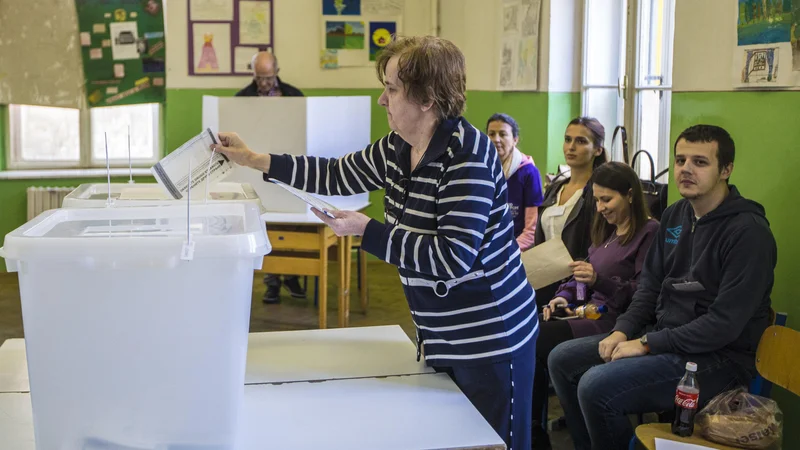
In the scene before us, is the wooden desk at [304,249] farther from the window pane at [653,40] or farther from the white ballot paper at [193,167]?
the white ballot paper at [193,167]

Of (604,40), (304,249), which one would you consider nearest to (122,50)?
(304,249)

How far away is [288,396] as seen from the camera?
1609 millimetres

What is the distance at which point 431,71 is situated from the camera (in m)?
1.60

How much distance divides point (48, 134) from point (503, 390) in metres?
5.60

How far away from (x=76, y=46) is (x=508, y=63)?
3.24 meters

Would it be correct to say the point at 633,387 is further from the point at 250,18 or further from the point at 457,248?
the point at 250,18

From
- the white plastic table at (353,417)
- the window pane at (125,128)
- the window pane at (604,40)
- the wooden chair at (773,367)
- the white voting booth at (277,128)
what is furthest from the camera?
the window pane at (125,128)

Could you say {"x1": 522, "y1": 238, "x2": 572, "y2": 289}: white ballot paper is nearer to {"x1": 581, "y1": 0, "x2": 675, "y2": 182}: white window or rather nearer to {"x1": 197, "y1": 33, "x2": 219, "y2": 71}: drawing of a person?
{"x1": 581, "y1": 0, "x2": 675, "y2": 182}: white window

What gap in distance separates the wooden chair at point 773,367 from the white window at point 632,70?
1830mm

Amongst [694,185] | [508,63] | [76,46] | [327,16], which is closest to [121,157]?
[76,46]

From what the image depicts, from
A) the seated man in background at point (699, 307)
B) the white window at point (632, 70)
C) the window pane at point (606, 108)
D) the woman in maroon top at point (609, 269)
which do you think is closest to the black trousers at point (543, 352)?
the woman in maroon top at point (609, 269)

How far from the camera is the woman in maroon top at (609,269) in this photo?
2.98m

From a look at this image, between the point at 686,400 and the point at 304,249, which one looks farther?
the point at 304,249

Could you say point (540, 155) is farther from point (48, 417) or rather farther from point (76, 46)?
point (48, 417)
